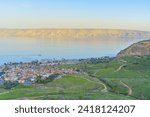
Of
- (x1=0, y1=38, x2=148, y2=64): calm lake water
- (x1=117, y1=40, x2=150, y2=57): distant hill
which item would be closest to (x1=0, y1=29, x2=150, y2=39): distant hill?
(x1=0, y1=38, x2=148, y2=64): calm lake water

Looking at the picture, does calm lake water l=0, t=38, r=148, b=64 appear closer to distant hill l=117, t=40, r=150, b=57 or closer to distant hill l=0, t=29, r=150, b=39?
distant hill l=0, t=29, r=150, b=39

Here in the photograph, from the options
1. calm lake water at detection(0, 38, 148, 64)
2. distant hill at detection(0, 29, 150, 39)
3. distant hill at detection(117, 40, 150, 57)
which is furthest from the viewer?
distant hill at detection(117, 40, 150, 57)

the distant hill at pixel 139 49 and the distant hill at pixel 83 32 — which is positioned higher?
the distant hill at pixel 83 32

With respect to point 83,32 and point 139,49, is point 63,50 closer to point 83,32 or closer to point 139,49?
point 83,32

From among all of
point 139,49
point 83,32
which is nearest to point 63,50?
point 83,32

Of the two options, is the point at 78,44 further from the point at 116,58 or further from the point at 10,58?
the point at 10,58

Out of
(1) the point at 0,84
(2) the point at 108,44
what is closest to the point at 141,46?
(2) the point at 108,44

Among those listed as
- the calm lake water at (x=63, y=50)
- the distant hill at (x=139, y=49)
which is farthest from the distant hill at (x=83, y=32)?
the distant hill at (x=139, y=49)

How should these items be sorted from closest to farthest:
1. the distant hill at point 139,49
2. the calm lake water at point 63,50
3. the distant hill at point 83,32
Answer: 1. the distant hill at point 83,32
2. the calm lake water at point 63,50
3. the distant hill at point 139,49

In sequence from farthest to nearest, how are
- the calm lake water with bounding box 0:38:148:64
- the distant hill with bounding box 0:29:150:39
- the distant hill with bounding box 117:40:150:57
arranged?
the distant hill with bounding box 117:40:150:57
the calm lake water with bounding box 0:38:148:64
the distant hill with bounding box 0:29:150:39

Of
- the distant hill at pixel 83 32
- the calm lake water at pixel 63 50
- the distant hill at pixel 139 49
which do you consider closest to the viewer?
the distant hill at pixel 83 32

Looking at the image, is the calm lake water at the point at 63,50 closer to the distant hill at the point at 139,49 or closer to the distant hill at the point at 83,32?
the distant hill at the point at 83,32
